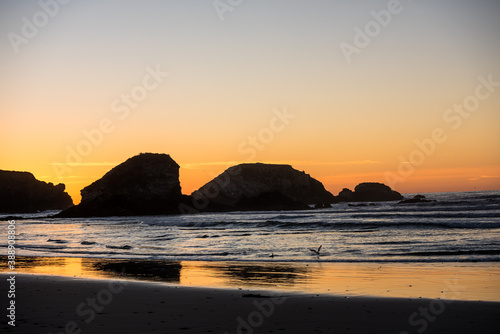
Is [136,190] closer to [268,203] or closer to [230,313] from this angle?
[268,203]

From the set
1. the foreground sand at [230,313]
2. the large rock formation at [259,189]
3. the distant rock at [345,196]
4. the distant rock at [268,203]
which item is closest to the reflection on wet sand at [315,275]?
the foreground sand at [230,313]

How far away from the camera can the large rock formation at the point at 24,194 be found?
5655 inches

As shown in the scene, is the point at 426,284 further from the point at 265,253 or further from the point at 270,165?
the point at 270,165

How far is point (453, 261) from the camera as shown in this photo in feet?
68.9

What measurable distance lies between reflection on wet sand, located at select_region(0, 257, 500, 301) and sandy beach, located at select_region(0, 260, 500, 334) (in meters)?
0.65

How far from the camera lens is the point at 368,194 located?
180125 mm

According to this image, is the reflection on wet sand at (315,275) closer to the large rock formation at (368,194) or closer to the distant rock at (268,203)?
the distant rock at (268,203)

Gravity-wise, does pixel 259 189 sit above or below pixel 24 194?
below

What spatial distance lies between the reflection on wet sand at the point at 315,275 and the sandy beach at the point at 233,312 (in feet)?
2.14

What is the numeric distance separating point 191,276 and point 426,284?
832 centimetres

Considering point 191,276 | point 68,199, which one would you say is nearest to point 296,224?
point 191,276

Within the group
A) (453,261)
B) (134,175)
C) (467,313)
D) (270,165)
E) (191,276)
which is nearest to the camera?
(467,313)

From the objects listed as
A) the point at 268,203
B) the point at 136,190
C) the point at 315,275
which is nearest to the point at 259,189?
the point at 268,203

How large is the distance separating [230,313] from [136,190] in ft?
332
